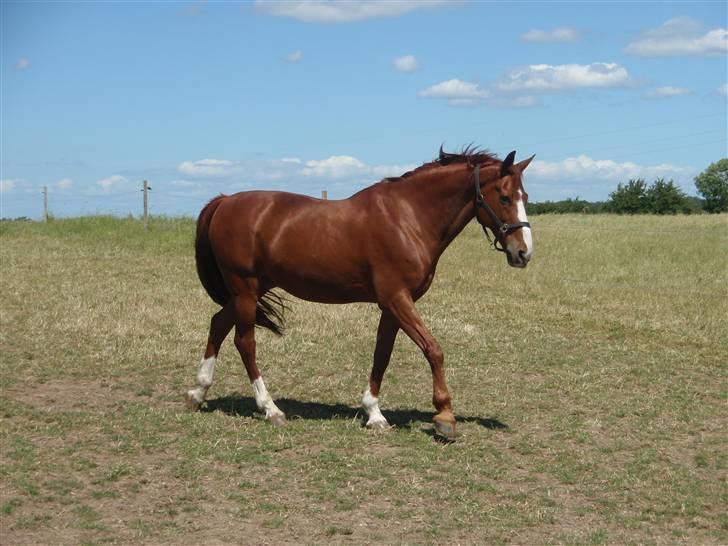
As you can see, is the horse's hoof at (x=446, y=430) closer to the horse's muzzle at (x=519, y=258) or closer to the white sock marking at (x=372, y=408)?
the white sock marking at (x=372, y=408)

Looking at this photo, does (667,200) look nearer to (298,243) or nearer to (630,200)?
(630,200)

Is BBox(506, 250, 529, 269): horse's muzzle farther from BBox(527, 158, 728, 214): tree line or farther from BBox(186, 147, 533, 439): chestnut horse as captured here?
BBox(527, 158, 728, 214): tree line

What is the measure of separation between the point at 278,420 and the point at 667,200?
60027mm

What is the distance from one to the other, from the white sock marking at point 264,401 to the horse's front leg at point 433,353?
1.35 m

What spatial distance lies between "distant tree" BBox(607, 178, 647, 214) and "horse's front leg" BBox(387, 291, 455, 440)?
192ft

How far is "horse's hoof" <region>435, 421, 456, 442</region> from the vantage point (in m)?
6.80

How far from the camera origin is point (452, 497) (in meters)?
5.58

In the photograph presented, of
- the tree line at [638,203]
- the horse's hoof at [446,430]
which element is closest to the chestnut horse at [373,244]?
the horse's hoof at [446,430]

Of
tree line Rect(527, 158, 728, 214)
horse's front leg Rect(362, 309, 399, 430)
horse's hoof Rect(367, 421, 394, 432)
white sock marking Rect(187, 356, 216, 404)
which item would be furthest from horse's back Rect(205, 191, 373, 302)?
tree line Rect(527, 158, 728, 214)

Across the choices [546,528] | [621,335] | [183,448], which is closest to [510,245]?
[546,528]

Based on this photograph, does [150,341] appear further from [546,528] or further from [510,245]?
[546,528]

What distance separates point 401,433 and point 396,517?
75.6 inches

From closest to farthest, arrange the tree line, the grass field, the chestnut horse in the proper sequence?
1. the grass field
2. the chestnut horse
3. the tree line

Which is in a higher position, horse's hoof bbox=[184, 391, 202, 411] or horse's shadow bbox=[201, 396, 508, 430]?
horse's hoof bbox=[184, 391, 202, 411]
